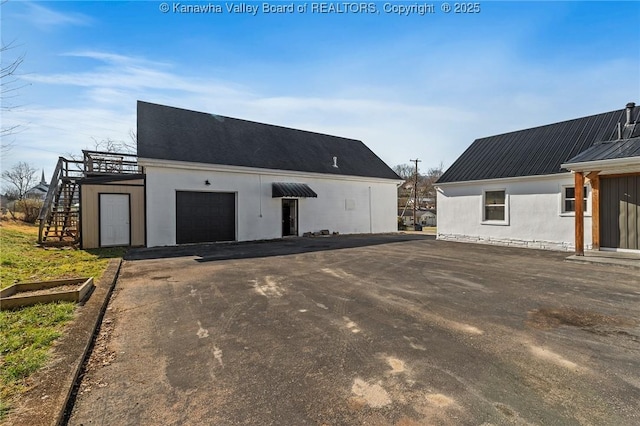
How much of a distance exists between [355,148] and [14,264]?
20348 mm

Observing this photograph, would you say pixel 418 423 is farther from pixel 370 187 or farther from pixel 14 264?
pixel 370 187

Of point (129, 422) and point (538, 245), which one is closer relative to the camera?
point (129, 422)

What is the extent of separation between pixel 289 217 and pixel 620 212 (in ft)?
46.7

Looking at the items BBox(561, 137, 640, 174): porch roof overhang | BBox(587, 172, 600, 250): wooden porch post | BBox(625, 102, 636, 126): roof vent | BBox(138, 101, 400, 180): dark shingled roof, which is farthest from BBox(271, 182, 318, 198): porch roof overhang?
BBox(625, 102, 636, 126): roof vent

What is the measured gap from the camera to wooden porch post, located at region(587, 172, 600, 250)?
33.5ft

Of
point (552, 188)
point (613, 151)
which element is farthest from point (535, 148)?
point (613, 151)

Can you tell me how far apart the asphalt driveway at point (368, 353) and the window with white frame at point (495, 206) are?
6667 millimetres

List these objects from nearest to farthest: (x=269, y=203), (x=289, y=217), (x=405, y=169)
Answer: (x=269, y=203) < (x=289, y=217) < (x=405, y=169)

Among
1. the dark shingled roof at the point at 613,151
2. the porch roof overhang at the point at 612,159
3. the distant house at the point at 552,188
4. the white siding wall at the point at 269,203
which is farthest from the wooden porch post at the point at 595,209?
the white siding wall at the point at 269,203

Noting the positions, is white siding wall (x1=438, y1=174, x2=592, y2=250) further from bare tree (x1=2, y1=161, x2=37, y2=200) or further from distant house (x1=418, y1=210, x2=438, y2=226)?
bare tree (x1=2, y1=161, x2=37, y2=200)

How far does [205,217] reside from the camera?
1496cm

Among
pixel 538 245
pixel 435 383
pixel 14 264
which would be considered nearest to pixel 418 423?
pixel 435 383

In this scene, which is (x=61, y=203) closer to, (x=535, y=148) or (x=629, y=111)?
(x=535, y=148)

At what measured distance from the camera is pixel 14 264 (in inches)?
331
